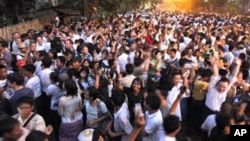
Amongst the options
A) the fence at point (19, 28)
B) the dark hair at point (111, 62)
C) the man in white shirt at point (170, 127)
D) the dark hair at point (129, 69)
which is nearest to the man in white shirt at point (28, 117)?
the man in white shirt at point (170, 127)

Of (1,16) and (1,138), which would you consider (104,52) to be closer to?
(1,138)

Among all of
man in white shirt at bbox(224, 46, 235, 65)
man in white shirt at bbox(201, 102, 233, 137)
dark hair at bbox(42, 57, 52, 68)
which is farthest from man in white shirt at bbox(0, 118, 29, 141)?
man in white shirt at bbox(224, 46, 235, 65)

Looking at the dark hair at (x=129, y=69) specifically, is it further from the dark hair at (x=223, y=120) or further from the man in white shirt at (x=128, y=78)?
the dark hair at (x=223, y=120)

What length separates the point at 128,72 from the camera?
615 centimetres

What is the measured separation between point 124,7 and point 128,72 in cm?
1600

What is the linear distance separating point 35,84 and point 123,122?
1.93 metres

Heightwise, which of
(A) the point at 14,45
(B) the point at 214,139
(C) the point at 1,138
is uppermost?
(A) the point at 14,45

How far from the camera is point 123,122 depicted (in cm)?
448

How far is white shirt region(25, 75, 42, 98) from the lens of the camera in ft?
18.3

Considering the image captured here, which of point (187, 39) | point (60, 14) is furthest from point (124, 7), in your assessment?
point (187, 39)

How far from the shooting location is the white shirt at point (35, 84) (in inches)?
219

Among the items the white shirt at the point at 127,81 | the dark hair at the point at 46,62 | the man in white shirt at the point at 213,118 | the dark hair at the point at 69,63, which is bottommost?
the man in white shirt at the point at 213,118

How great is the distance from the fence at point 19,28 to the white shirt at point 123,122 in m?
9.81

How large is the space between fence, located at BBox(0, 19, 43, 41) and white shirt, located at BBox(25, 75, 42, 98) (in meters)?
8.06
